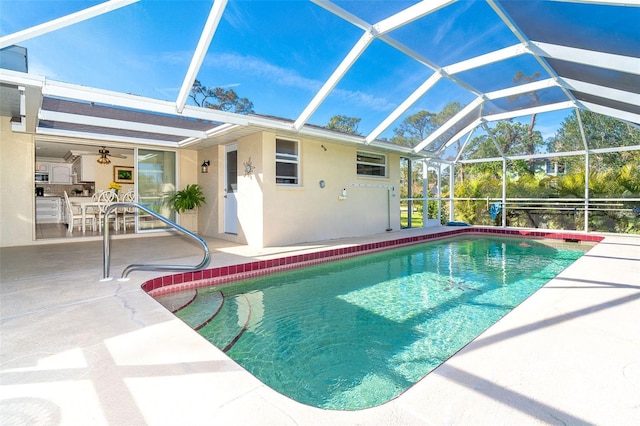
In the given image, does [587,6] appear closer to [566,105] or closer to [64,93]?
[566,105]

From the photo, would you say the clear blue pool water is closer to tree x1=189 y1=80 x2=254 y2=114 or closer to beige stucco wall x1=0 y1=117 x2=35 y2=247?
tree x1=189 y1=80 x2=254 y2=114

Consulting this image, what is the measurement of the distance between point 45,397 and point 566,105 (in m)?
11.1

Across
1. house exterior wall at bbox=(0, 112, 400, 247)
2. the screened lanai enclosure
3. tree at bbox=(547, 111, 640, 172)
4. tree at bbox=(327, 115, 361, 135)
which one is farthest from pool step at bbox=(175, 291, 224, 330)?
tree at bbox=(547, 111, 640, 172)

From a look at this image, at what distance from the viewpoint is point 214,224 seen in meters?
8.88

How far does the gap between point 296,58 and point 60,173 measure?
519 inches

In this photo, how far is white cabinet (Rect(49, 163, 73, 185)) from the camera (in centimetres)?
1290

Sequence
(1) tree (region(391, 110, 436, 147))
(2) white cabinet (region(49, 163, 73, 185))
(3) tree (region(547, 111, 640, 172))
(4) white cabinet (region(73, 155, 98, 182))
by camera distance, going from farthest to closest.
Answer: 1. (2) white cabinet (region(49, 163, 73, 185))
2. (4) white cabinet (region(73, 155, 98, 182))
3. (3) tree (region(547, 111, 640, 172))
4. (1) tree (region(391, 110, 436, 147))

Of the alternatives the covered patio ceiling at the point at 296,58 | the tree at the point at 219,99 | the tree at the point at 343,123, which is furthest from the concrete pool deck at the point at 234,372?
the tree at the point at 343,123

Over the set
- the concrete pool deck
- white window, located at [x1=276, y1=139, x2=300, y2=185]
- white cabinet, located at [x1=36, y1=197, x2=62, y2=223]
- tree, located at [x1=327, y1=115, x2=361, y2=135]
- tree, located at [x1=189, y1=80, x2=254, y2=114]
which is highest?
tree, located at [x1=327, y1=115, x2=361, y2=135]

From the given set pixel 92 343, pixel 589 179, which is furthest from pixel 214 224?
pixel 589 179

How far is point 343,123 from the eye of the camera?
25.0 ft

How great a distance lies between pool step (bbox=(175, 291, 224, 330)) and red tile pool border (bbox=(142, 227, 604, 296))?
37cm

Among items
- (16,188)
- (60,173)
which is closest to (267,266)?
(16,188)

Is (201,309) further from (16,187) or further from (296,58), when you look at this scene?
(16,187)
